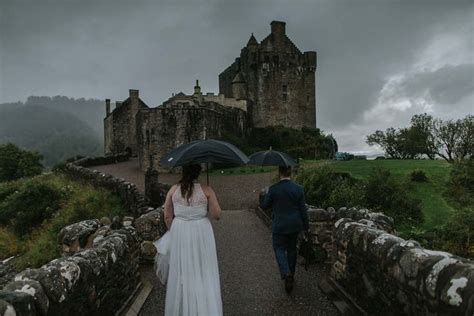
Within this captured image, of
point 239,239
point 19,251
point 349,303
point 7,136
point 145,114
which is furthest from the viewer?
point 7,136

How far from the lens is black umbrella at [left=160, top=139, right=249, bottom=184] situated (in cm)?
499

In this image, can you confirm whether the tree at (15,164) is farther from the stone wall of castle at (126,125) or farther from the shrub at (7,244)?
the shrub at (7,244)

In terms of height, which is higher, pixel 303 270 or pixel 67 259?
pixel 67 259

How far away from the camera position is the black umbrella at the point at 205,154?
16.4 feet

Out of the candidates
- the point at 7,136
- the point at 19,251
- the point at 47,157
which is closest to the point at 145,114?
the point at 19,251

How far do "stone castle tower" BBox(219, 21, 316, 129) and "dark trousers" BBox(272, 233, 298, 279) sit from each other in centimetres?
4161

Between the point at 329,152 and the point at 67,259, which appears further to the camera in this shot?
the point at 329,152

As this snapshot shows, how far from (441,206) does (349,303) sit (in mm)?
14706

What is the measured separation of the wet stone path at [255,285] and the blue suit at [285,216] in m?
0.52

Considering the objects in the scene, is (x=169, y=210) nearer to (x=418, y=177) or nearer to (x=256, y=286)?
(x=256, y=286)

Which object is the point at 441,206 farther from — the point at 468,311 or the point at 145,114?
the point at 145,114

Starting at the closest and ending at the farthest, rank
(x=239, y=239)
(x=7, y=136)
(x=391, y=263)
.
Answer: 1. (x=391, y=263)
2. (x=239, y=239)
3. (x=7, y=136)

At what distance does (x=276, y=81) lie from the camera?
160ft

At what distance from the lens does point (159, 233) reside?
31.1 ft
